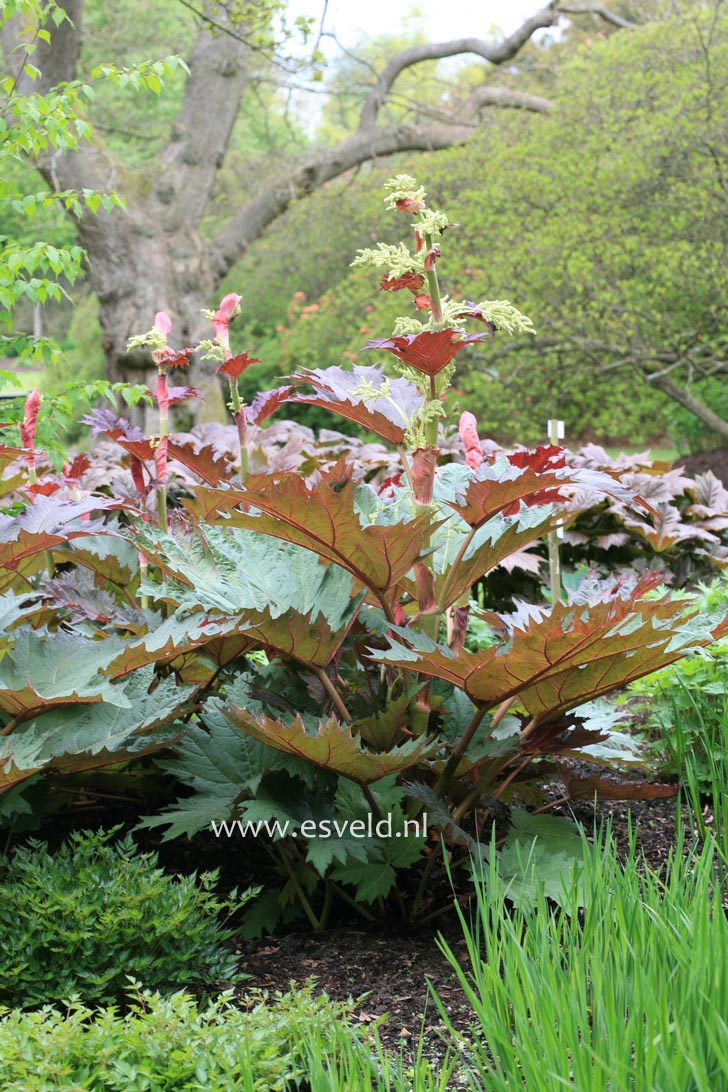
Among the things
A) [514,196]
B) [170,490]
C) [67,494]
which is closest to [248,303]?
[514,196]

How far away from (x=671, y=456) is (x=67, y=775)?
37.5 ft

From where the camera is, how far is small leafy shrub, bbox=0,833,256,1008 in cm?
179

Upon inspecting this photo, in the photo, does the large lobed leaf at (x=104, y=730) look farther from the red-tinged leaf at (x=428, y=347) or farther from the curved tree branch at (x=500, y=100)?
the curved tree branch at (x=500, y=100)

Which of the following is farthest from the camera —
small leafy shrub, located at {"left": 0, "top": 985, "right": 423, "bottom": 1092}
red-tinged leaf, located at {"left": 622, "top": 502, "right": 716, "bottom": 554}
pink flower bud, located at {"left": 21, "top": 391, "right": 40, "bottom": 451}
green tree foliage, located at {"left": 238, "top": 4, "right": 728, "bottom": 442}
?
green tree foliage, located at {"left": 238, "top": 4, "right": 728, "bottom": 442}

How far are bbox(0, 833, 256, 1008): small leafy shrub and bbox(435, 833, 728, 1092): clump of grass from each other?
0.52 meters

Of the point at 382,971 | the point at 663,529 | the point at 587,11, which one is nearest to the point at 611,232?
the point at 587,11

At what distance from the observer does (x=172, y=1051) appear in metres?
1.47

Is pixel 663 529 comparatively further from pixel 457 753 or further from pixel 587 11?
pixel 587 11

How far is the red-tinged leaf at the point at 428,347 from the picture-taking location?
70.4 inches

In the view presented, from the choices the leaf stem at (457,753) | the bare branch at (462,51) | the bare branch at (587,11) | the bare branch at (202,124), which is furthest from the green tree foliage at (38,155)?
the bare branch at (587,11)

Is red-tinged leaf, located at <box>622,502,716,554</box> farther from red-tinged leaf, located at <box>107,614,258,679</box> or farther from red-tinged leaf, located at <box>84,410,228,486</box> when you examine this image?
red-tinged leaf, located at <box>107,614,258,679</box>

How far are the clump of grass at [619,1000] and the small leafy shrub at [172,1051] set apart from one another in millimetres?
154

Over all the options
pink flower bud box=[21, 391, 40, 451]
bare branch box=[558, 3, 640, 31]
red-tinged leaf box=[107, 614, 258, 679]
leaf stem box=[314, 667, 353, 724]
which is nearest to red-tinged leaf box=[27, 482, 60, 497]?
pink flower bud box=[21, 391, 40, 451]

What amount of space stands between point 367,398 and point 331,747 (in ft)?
2.18
